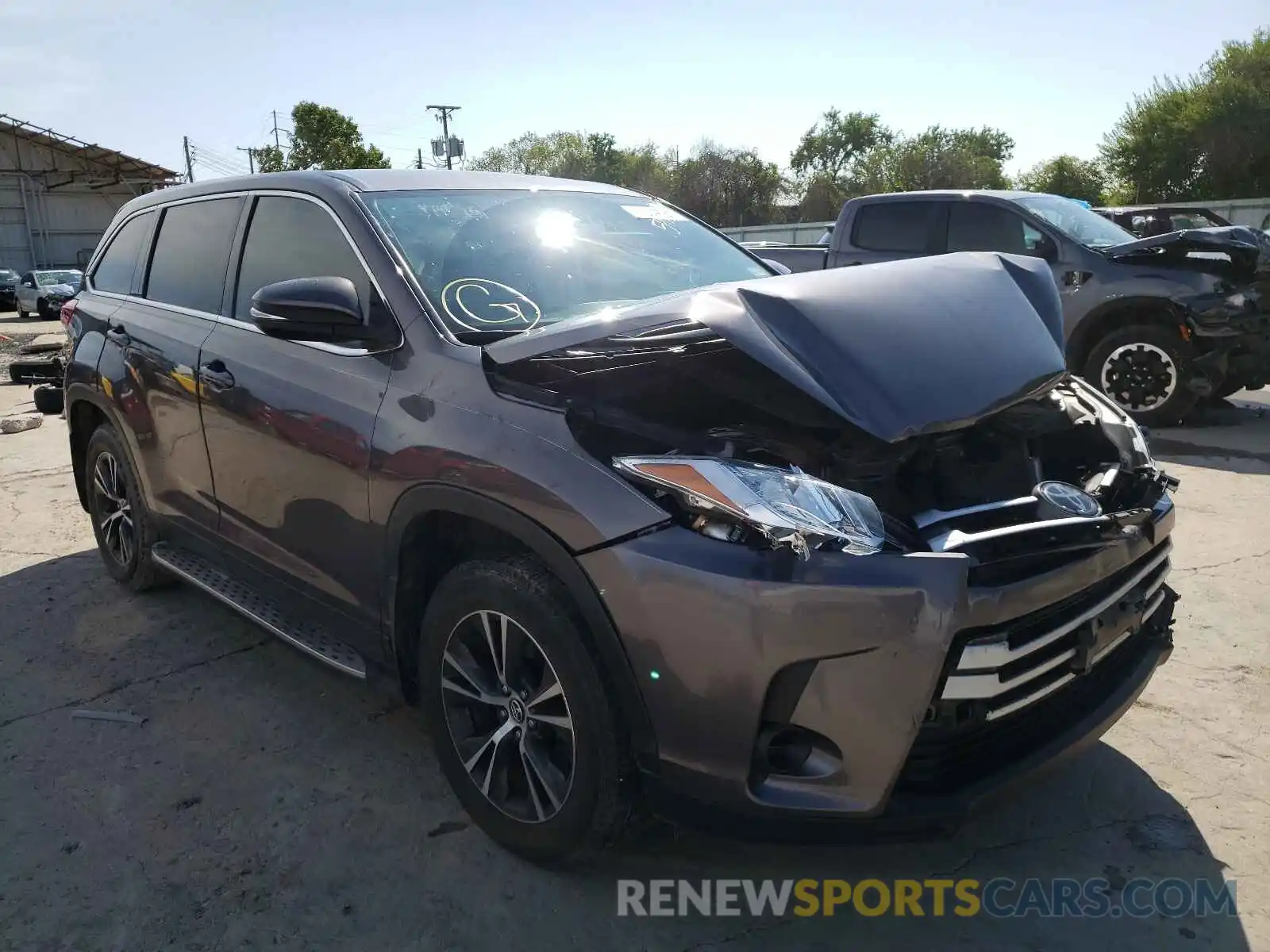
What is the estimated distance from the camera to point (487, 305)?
9.25 ft

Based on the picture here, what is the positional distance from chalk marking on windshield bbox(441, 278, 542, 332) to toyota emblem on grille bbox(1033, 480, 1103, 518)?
4.95ft

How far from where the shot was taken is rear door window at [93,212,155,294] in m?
4.49

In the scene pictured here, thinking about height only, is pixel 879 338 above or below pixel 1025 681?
above

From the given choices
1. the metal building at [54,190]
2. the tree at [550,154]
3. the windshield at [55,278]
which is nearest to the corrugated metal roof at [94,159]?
the metal building at [54,190]

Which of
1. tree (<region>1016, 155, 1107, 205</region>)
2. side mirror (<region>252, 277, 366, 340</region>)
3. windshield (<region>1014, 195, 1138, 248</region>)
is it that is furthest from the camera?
tree (<region>1016, 155, 1107, 205</region>)

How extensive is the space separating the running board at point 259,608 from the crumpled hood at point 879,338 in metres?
1.18

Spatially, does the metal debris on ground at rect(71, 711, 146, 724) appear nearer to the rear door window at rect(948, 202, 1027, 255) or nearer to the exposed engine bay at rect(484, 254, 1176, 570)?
the exposed engine bay at rect(484, 254, 1176, 570)

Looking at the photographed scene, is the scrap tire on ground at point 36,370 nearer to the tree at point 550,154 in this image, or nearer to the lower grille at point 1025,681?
the lower grille at point 1025,681

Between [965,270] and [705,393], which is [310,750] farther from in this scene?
[965,270]

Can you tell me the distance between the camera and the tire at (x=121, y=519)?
4.32m

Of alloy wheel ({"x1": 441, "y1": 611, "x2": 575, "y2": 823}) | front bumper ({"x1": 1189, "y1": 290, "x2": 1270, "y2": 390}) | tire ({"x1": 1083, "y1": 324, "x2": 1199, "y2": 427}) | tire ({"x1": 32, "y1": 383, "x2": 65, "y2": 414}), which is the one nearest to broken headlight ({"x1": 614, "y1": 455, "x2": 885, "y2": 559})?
alloy wheel ({"x1": 441, "y1": 611, "x2": 575, "y2": 823})

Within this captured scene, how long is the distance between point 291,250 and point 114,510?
223 centimetres

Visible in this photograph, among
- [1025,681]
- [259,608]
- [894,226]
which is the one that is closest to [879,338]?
[1025,681]

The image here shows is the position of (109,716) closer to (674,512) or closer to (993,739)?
(674,512)
